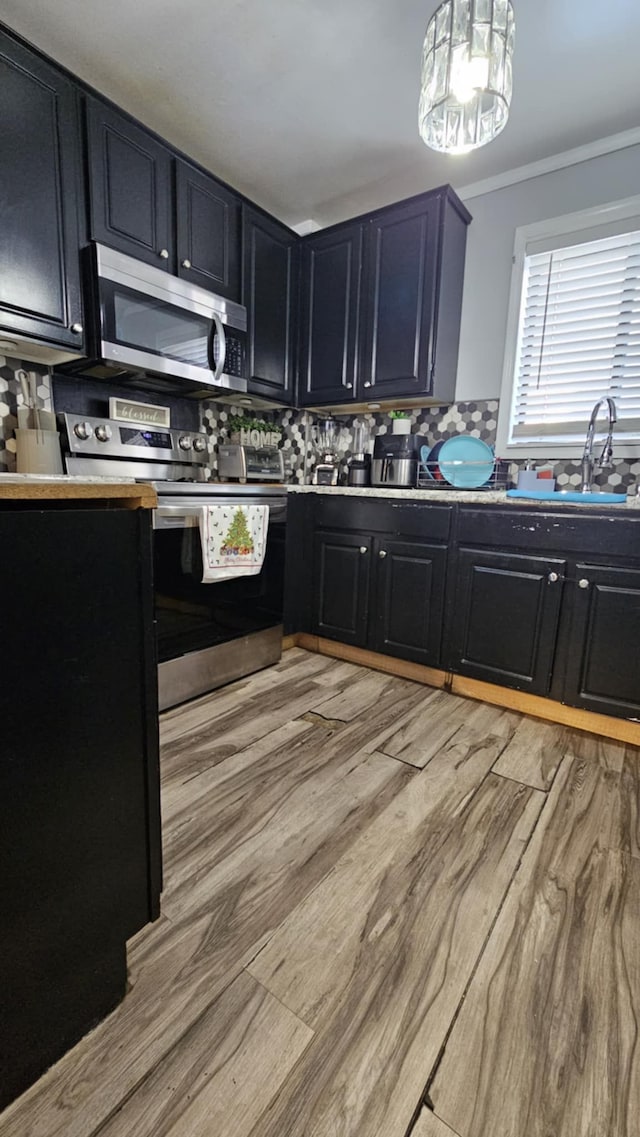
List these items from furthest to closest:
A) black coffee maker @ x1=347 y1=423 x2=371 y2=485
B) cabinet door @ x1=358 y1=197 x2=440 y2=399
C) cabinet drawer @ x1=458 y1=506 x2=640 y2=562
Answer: black coffee maker @ x1=347 y1=423 x2=371 y2=485, cabinet door @ x1=358 y1=197 x2=440 y2=399, cabinet drawer @ x1=458 y1=506 x2=640 y2=562

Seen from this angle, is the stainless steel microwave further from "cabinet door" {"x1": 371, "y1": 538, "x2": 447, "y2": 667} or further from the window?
the window

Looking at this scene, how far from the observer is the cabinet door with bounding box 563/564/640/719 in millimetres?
1724

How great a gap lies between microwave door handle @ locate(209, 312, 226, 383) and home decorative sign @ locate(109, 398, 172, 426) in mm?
311

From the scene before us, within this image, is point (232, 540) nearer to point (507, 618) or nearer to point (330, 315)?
point (507, 618)

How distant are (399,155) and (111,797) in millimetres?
2859

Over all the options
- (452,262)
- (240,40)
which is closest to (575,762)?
(452,262)

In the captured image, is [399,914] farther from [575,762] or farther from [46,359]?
[46,359]

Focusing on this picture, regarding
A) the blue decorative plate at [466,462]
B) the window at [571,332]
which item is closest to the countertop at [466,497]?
the blue decorative plate at [466,462]

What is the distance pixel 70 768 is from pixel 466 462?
7.37 ft

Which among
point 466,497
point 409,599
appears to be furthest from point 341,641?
point 466,497

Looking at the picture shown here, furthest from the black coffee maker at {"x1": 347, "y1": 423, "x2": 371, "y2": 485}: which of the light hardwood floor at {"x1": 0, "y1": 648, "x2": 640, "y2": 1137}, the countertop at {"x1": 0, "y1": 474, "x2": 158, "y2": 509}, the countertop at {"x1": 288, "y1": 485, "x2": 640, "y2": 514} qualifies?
the countertop at {"x1": 0, "y1": 474, "x2": 158, "y2": 509}

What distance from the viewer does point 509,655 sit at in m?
2.00

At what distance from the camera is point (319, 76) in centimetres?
184

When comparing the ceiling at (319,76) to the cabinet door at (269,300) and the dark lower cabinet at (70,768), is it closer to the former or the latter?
the cabinet door at (269,300)
